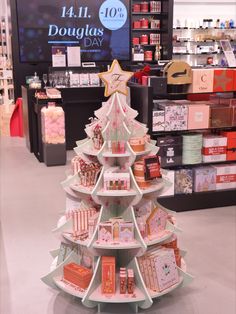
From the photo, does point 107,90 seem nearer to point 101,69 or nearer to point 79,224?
point 79,224

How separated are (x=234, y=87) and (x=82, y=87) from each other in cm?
335

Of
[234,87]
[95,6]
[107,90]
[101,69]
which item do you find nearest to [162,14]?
[95,6]

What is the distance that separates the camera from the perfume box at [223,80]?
4.77 meters

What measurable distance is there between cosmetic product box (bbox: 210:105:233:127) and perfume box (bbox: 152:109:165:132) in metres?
0.59

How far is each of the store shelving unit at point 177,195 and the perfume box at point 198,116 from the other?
0.65 ft

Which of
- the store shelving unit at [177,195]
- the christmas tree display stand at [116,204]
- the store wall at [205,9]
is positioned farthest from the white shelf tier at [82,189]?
the store wall at [205,9]

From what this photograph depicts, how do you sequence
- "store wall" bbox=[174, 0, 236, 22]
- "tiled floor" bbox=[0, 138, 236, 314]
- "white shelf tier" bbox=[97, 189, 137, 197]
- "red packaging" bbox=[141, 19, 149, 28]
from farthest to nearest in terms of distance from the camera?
"store wall" bbox=[174, 0, 236, 22]
"red packaging" bbox=[141, 19, 149, 28]
"tiled floor" bbox=[0, 138, 236, 314]
"white shelf tier" bbox=[97, 189, 137, 197]

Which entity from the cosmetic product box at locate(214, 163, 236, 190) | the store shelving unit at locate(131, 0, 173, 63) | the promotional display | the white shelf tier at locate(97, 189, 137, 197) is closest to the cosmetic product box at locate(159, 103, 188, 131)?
the cosmetic product box at locate(214, 163, 236, 190)

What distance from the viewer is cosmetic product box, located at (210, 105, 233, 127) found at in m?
4.81

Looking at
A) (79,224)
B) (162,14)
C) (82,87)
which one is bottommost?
(79,224)

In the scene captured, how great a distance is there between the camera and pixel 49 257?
152 inches

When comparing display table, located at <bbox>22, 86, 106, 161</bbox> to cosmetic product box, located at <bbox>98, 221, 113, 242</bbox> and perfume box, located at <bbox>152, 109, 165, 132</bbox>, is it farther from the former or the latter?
cosmetic product box, located at <bbox>98, 221, 113, 242</bbox>

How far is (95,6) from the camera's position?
8.82m

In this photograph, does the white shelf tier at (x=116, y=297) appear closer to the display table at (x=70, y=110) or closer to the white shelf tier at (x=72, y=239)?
the white shelf tier at (x=72, y=239)
